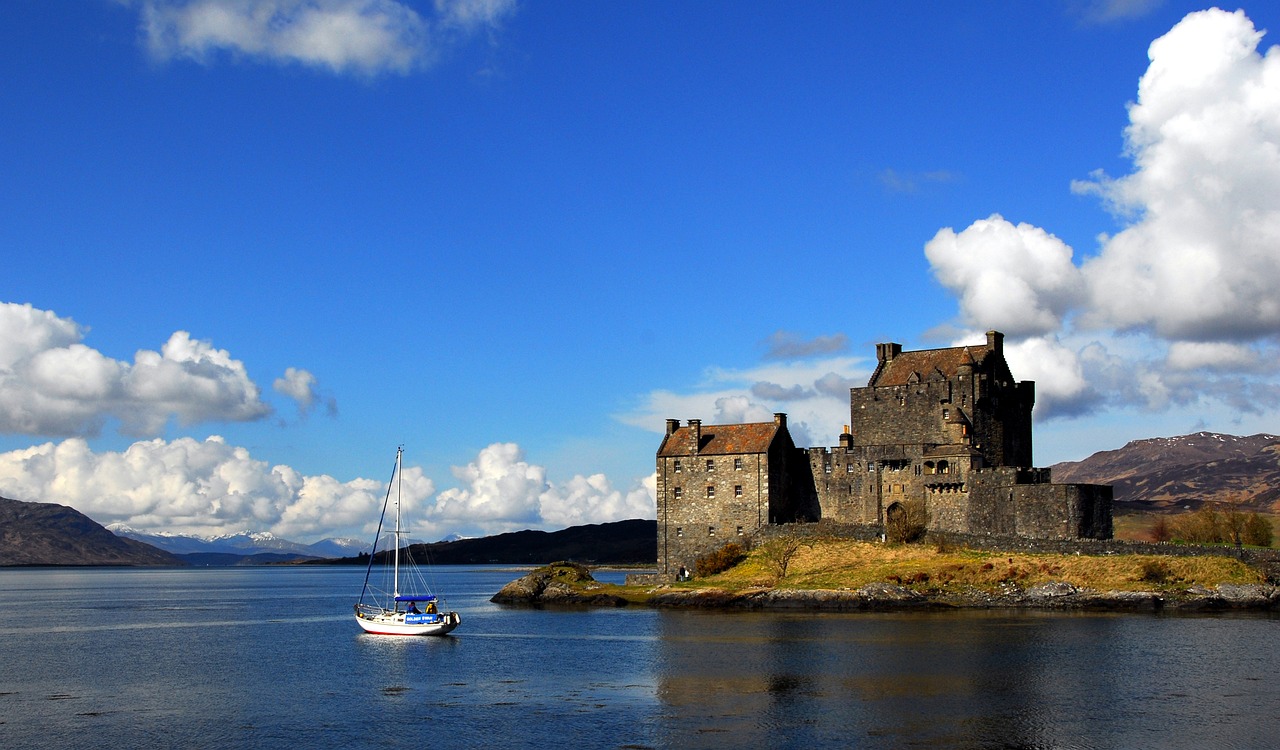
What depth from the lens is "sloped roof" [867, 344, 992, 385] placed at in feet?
293

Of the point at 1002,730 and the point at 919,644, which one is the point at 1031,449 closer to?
the point at 919,644

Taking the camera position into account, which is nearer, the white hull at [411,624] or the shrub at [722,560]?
the white hull at [411,624]

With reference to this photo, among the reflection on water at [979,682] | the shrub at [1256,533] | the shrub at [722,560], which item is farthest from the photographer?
the shrub at [1256,533]

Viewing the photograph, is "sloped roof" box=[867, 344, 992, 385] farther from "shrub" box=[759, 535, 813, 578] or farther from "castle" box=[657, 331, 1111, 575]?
"shrub" box=[759, 535, 813, 578]

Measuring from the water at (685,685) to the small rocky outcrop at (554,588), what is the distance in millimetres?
18660

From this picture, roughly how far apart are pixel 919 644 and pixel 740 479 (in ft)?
118

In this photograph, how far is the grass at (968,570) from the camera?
73.8 m

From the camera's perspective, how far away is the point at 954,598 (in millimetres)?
75688

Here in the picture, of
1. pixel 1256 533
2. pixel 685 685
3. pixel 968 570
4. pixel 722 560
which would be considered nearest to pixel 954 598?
pixel 968 570

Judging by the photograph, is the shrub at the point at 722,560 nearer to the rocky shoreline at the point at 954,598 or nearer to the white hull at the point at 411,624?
the rocky shoreline at the point at 954,598

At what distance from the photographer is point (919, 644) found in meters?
56.1

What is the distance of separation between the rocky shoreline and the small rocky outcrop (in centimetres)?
318

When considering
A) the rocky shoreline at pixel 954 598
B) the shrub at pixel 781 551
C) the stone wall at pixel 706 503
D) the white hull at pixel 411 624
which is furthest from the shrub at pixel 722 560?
the white hull at pixel 411 624

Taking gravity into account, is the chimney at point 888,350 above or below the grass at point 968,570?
above
